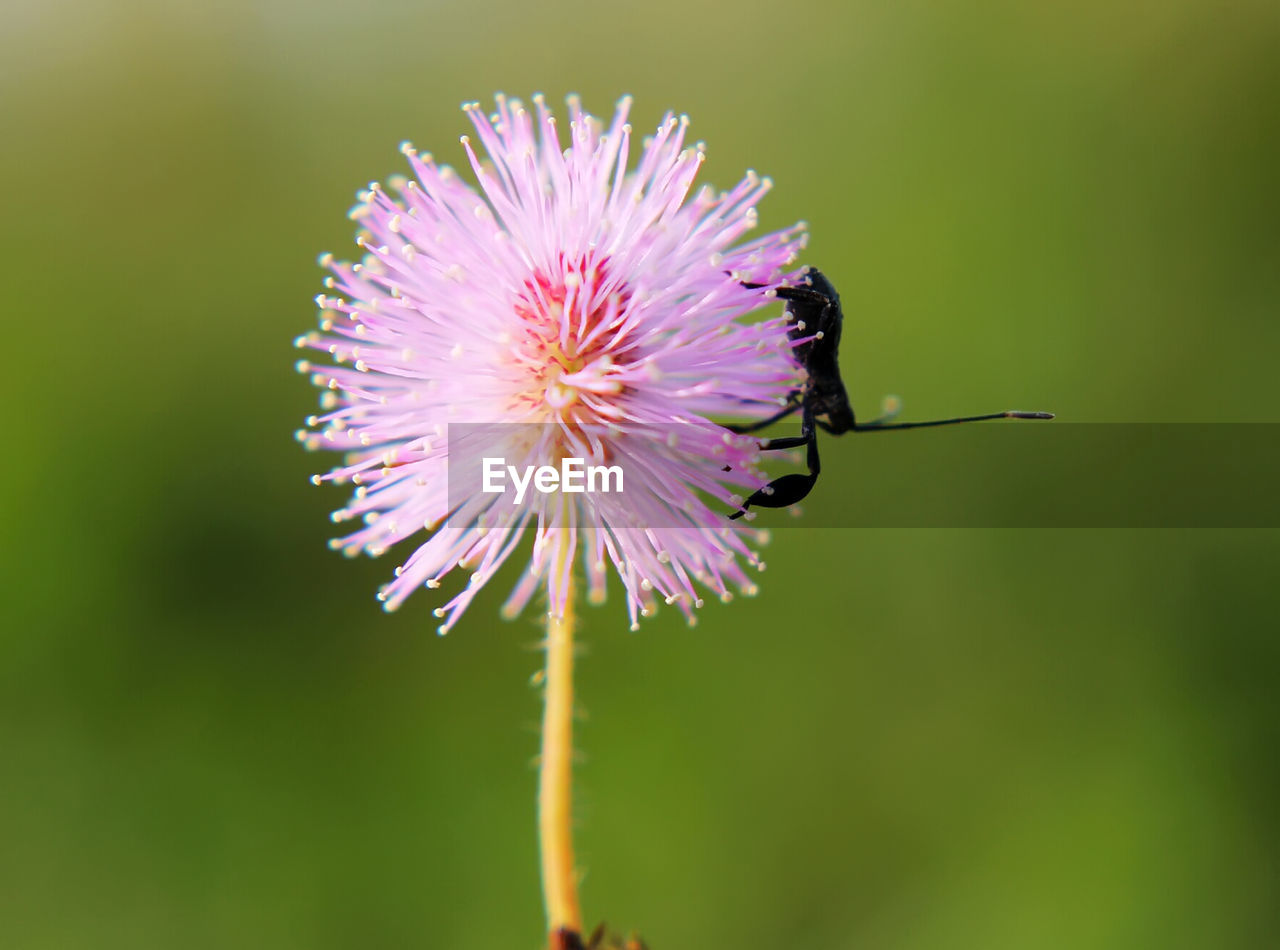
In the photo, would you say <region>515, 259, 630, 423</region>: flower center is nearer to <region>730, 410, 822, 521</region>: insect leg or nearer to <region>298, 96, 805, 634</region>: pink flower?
<region>298, 96, 805, 634</region>: pink flower

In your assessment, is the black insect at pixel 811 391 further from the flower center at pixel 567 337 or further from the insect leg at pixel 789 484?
the flower center at pixel 567 337

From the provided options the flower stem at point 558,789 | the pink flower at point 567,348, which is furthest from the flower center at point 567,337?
the flower stem at point 558,789

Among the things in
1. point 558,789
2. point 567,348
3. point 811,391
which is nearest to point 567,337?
point 567,348

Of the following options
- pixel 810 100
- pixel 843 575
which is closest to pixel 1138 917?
pixel 843 575

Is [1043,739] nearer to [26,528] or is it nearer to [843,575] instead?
[843,575]

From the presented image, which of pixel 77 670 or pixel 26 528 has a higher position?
pixel 26 528

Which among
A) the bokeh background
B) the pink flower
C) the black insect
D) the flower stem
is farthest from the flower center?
the bokeh background
